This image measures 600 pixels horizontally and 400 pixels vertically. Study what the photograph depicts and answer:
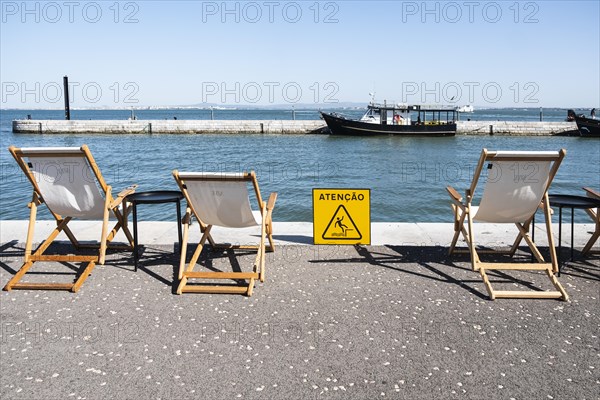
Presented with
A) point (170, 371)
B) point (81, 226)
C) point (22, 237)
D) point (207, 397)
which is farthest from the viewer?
point (81, 226)

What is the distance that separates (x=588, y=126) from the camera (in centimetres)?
4959

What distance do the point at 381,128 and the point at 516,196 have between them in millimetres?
44201

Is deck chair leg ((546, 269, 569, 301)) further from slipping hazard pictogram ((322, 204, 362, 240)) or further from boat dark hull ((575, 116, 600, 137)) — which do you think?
boat dark hull ((575, 116, 600, 137))

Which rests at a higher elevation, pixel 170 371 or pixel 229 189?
pixel 229 189

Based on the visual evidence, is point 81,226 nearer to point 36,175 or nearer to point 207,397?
point 36,175

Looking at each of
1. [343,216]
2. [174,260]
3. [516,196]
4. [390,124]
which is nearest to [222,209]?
[174,260]

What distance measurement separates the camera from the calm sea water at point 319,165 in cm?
1598

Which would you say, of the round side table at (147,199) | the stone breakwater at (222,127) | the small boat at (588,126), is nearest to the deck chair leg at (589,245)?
the round side table at (147,199)

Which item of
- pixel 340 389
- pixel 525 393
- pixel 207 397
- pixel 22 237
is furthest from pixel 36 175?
pixel 525 393

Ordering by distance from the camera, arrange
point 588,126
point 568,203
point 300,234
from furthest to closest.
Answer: point 588,126
point 300,234
point 568,203

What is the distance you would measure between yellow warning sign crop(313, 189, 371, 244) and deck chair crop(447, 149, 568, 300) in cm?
116

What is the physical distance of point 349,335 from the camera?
3725mm

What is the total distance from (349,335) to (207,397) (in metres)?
1.15

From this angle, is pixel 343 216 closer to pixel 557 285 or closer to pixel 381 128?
pixel 557 285
